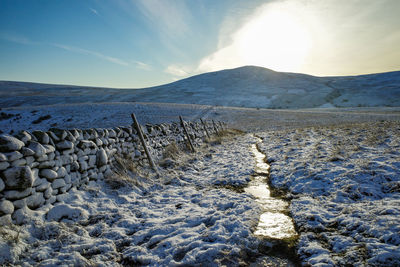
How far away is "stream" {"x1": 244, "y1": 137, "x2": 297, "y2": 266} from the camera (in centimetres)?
305

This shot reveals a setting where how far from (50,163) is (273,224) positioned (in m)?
5.03

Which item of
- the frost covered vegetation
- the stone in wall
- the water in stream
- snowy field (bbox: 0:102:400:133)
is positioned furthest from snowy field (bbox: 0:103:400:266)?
snowy field (bbox: 0:102:400:133)

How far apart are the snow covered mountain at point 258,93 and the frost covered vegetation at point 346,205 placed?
56924 millimetres

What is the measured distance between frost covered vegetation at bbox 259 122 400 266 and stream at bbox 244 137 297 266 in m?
0.20

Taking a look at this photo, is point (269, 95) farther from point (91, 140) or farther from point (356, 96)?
point (91, 140)

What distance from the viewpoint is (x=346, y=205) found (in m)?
4.11

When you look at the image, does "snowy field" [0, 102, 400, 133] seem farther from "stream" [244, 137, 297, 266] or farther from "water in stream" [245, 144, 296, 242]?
"stream" [244, 137, 297, 266]

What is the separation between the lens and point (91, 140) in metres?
5.91

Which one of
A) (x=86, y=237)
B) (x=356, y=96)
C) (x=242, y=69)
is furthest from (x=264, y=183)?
(x=242, y=69)

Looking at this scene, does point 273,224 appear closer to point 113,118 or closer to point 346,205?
point 346,205

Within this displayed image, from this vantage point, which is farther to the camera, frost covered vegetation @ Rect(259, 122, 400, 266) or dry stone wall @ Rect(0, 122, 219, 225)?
dry stone wall @ Rect(0, 122, 219, 225)

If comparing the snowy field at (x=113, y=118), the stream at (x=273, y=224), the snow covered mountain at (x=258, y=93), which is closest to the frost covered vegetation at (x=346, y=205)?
the stream at (x=273, y=224)

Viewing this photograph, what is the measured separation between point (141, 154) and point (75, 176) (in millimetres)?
2963

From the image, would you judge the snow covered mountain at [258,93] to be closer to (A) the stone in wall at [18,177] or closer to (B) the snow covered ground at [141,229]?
(B) the snow covered ground at [141,229]
